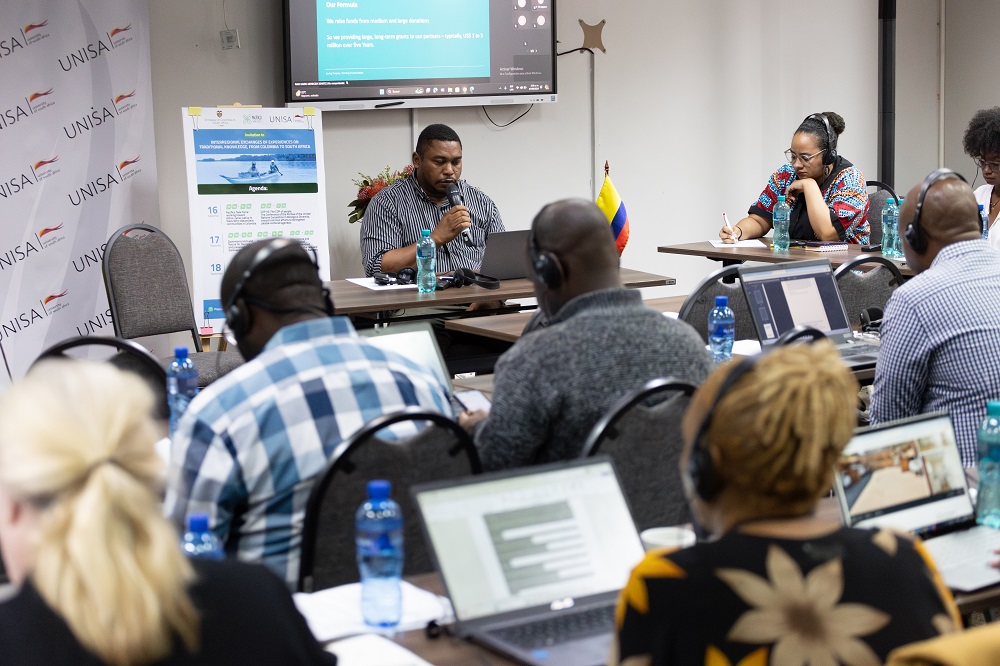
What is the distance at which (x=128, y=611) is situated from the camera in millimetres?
1141

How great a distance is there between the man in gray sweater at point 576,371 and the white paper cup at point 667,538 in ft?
1.20

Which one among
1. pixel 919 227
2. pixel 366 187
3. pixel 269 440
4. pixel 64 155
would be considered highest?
pixel 64 155

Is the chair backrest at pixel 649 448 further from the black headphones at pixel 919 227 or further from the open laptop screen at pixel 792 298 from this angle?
the open laptop screen at pixel 792 298

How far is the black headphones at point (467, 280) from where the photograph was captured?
521 cm

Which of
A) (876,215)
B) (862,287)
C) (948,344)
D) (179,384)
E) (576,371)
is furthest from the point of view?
(876,215)

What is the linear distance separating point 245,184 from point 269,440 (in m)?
4.18

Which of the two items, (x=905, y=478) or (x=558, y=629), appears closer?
(x=558, y=629)

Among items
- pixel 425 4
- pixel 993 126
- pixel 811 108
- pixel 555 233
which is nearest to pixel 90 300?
pixel 425 4

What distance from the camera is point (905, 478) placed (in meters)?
2.21

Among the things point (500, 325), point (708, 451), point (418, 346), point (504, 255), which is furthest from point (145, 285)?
point (708, 451)

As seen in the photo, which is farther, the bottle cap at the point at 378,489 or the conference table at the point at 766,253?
the conference table at the point at 766,253

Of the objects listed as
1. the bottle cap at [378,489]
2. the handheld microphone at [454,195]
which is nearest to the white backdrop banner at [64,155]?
the handheld microphone at [454,195]

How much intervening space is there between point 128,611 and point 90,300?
5187 mm

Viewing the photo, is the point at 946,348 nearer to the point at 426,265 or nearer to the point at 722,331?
the point at 722,331
